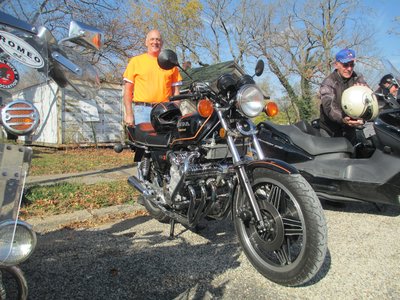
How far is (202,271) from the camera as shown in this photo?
283 cm

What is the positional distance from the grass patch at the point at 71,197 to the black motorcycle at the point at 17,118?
102 inches

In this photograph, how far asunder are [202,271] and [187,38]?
30.7m

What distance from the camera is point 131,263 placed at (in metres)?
2.96

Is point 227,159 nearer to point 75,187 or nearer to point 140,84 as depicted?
point 140,84

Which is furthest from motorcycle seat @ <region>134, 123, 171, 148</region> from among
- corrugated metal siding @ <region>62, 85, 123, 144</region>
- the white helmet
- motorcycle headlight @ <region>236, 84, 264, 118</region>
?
corrugated metal siding @ <region>62, 85, 123, 144</region>

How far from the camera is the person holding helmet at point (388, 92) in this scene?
401 centimetres

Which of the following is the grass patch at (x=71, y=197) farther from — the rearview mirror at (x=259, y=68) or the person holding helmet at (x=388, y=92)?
the person holding helmet at (x=388, y=92)

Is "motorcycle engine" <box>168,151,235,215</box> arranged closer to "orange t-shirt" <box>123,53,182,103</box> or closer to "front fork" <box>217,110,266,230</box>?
"front fork" <box>217,110,266,230</box>

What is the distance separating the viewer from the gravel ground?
251cm

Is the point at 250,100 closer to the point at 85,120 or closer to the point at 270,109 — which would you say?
the point at 270,109

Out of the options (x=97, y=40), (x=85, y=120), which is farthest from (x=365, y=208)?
(x=85, y=120)

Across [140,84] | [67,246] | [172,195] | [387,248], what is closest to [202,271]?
[172,195]

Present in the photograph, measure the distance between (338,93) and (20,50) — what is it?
Result: 4260 mm

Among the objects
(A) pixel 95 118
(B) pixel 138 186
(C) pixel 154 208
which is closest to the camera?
(B) pixel 138 186
